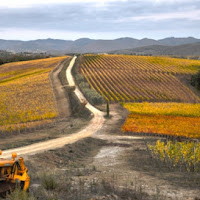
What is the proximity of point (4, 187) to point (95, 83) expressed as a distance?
181ft

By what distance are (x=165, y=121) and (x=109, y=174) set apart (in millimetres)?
20790

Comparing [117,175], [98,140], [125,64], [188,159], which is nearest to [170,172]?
[188,159]

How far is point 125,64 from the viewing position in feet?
307

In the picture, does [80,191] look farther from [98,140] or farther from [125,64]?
[125,64]

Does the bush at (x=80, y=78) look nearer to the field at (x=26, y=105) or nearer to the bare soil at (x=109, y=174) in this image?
the field at (x=26, y=105)

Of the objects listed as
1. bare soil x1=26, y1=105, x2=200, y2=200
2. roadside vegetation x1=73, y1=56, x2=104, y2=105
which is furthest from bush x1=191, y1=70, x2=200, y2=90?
bare soil x1=26, y1=105, x2=200, y2=200

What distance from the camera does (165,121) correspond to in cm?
3619

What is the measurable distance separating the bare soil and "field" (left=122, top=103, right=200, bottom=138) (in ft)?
11.2

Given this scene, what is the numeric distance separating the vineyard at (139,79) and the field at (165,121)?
39.0 feet

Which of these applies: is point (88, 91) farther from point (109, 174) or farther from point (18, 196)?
point (18, 196)

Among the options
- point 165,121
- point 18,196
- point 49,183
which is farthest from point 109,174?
point 165,121

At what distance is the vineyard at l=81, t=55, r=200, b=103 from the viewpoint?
58281 millimetres

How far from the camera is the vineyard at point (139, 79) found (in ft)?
191

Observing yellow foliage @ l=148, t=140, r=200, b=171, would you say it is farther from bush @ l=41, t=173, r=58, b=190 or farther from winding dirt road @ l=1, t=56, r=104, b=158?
winding dirt road @ l=1, t=56, r=104, b=158
